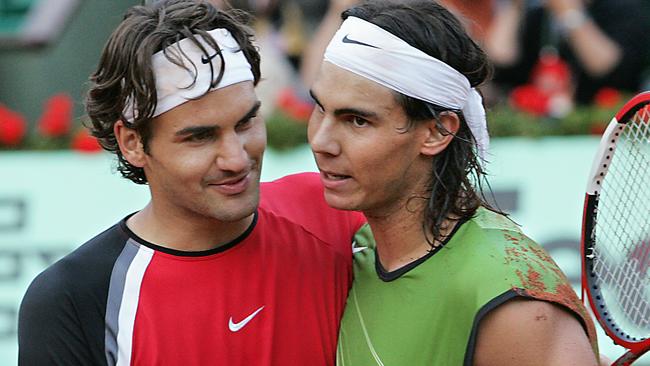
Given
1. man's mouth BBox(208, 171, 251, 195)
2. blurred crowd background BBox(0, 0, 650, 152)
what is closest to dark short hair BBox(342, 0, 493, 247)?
man's mouth BBox(208, 171, 251, 195)

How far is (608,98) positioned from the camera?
7203 millimetres

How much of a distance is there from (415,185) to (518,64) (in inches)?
177

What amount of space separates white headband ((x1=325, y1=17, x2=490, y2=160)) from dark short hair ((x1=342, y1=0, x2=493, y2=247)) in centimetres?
2

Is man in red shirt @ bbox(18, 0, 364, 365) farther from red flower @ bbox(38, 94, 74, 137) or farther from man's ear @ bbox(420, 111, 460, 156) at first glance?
red flower @ bbox(38, 94, 74, 137)

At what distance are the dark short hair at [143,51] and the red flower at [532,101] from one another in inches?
143

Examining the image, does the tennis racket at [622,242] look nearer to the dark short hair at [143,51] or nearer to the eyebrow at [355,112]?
the eyebrow at [355,112]

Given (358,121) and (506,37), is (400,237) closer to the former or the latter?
(358,121)

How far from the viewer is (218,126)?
349 centimetres

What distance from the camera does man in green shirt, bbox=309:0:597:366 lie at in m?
3.27

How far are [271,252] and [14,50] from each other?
22.3 feet

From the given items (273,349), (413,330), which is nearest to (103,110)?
(273,349)

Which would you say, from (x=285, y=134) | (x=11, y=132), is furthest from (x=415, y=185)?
(x=11, y=132)

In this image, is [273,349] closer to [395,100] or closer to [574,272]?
Result: [395,100]

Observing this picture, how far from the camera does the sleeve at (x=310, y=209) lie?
383 cm
